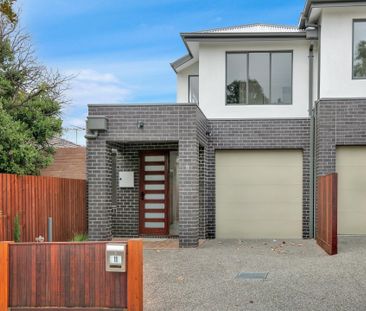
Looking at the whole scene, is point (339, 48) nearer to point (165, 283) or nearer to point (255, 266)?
point (255, 266)

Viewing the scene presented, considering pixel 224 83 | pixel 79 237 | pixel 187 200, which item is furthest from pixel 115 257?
pixel 224 83

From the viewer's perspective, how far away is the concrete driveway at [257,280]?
735cm

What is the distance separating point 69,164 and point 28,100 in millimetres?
4124

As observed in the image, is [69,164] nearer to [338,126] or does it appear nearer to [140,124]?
[140,124]

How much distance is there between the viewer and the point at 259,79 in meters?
15.6

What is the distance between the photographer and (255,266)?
10242mm

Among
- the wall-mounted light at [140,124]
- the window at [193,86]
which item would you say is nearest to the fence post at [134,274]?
the wall-mounted light at [140,124]

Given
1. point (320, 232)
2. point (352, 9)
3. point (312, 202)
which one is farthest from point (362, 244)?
point (352, 9)

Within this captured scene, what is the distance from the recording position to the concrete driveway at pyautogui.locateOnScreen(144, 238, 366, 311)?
289 inches

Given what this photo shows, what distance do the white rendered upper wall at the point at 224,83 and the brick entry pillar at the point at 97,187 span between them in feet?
12.9

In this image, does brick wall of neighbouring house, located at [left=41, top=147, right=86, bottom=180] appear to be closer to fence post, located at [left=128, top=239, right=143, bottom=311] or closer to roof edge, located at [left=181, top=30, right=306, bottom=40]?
roof edge, located at [left=181, top=30, right=306, bottom=40]

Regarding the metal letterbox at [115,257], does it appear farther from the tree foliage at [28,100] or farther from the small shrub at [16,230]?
the tree foliage at [28,100]

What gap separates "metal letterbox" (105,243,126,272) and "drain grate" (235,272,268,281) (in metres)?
3.20

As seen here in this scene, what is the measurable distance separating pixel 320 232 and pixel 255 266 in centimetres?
341
